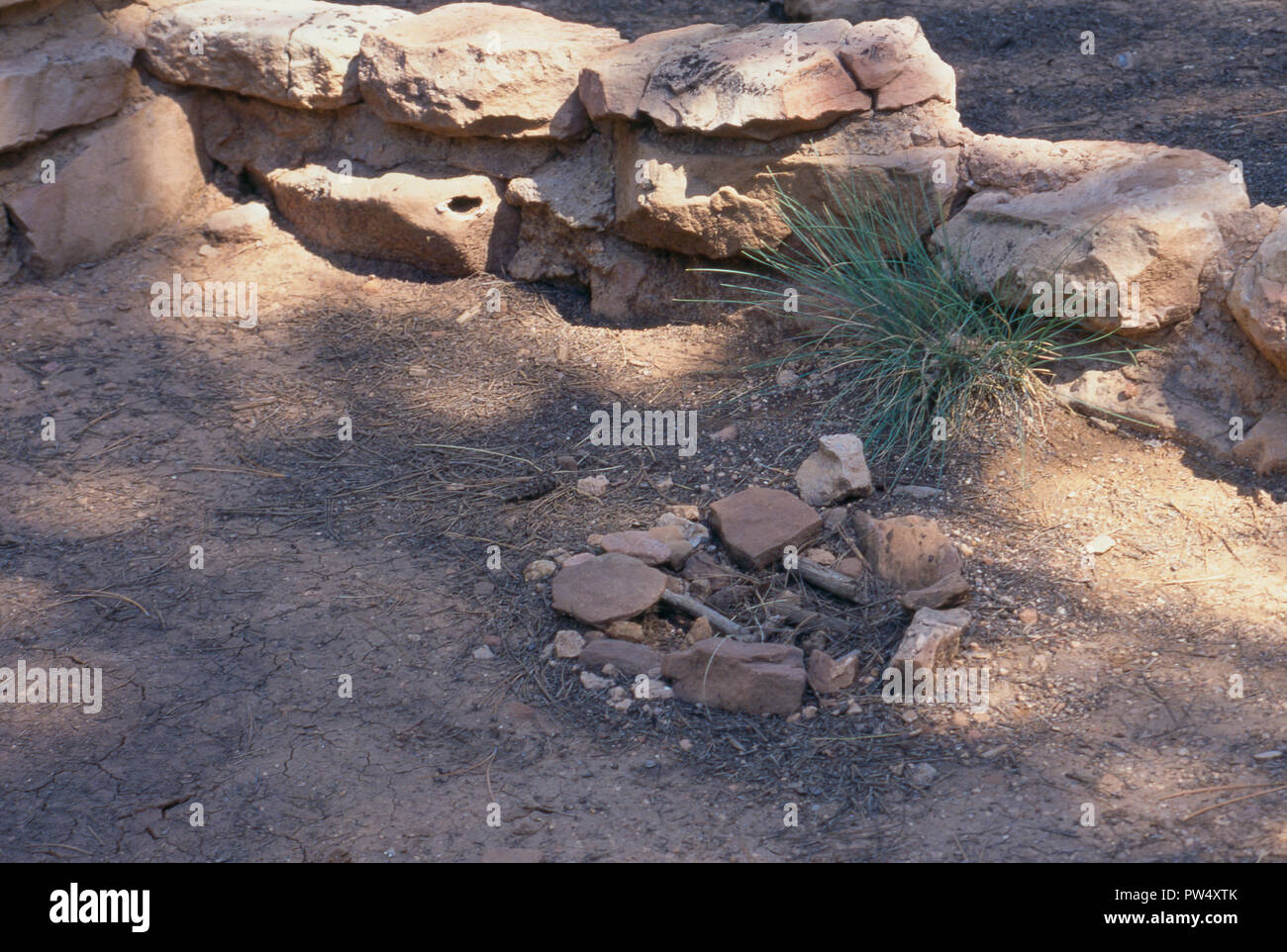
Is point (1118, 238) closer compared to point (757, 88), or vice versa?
point (1118, 238)

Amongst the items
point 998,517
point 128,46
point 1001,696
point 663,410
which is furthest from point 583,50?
point 1001,696

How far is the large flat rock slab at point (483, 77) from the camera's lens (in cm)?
465

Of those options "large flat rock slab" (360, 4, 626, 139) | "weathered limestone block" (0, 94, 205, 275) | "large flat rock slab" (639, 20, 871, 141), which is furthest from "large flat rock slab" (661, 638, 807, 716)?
"weathered limestone block" (0, 94, 205, 275)

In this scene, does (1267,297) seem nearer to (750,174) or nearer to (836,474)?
(836,474)

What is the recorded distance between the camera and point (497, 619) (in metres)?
3.32

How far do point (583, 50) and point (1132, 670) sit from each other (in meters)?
3.22

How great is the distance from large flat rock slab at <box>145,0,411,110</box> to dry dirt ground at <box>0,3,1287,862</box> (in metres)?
1.08

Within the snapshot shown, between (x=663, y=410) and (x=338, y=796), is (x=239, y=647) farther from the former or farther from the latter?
(x=663, y=410)

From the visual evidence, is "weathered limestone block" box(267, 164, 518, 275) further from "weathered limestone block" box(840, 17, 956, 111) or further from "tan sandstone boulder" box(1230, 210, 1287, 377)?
"tan sandstone boulder" box(1230, 210, 1287, 377)

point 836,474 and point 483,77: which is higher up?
point 483,77

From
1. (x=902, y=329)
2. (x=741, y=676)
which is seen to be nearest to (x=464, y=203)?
(x=902, y=329)

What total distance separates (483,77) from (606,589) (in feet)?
7.92

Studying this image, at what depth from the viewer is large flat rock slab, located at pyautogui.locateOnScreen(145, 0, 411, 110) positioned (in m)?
4.99

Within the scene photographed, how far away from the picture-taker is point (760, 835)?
255 cm
